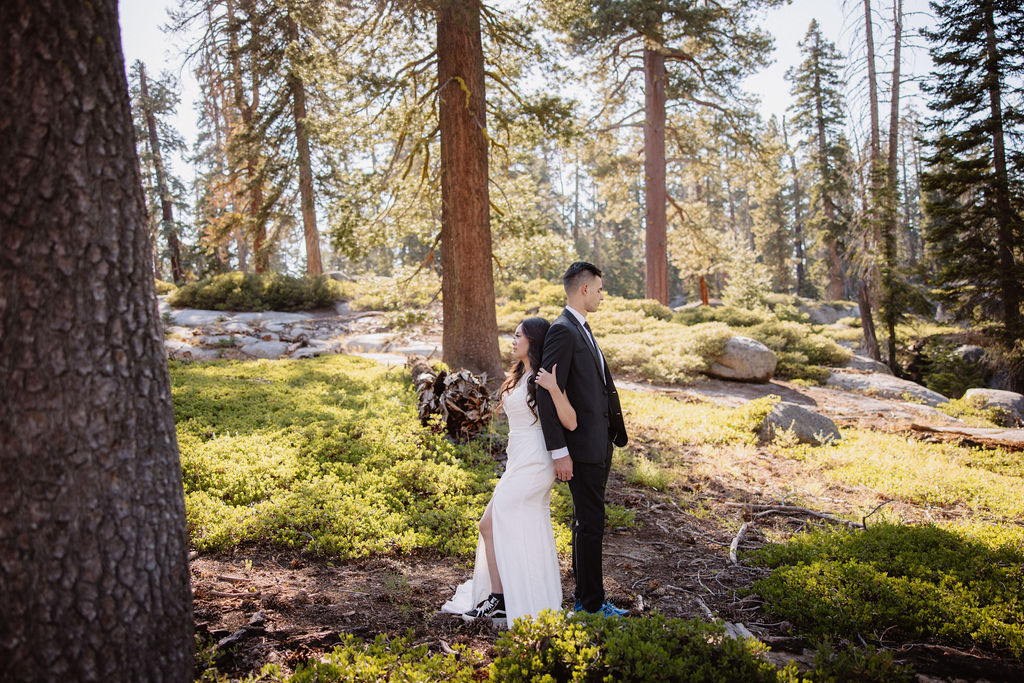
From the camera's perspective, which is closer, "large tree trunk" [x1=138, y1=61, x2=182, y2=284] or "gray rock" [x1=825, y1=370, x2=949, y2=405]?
"gray rock" [x1=825, y1=370, x2=949, y2=405]

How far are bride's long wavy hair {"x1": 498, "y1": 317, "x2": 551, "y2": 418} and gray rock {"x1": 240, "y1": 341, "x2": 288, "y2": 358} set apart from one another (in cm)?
1017

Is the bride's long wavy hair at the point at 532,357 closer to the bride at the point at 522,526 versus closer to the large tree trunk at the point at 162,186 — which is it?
the bride at the point at 522,526

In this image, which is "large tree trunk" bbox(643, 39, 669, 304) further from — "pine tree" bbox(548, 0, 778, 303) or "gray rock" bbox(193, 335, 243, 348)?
"gray rock" bbox(193, 335, 243, 348)

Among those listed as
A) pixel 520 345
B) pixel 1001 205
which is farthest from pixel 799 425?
pixel 1001 205

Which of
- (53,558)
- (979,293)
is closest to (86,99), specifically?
(53,558)

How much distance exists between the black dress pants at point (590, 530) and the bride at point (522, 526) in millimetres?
167

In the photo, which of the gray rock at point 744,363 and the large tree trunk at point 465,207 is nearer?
the large tree trunk at point 465,207

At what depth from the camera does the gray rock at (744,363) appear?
13.0 meters

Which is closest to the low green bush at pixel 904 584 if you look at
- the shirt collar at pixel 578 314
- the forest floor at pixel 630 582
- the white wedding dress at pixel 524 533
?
the forest floor at pixel 630 582

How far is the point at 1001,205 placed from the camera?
13047 mm

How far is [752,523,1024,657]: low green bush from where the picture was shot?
3330 mm

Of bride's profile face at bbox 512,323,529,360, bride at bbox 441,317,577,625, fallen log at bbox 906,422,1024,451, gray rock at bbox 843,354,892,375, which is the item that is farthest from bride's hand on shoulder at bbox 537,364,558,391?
gray rock at bbox 843,354,892,375

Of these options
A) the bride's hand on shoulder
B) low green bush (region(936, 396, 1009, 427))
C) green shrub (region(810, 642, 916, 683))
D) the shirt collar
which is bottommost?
low green bush (region(936, 396, 1009, 427))

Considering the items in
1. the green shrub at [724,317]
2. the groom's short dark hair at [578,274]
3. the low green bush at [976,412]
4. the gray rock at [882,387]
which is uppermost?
the groom's short dark hair at [578,274]
